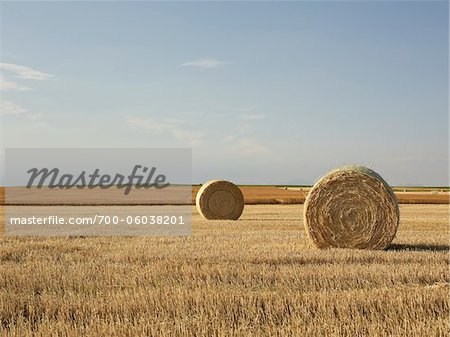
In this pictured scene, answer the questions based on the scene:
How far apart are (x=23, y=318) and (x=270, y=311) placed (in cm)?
268

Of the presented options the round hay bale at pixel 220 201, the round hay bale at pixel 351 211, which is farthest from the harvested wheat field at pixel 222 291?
the round hay bale at pixel 220 201

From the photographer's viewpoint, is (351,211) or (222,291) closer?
(222,291)

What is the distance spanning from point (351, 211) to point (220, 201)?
1173cm

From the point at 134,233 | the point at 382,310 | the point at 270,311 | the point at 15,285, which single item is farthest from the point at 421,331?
the point at 134,233

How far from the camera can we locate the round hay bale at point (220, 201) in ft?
78.7

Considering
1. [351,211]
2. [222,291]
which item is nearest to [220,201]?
[351,211]

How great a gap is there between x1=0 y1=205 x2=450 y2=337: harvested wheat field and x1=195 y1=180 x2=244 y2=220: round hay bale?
37.2 feet

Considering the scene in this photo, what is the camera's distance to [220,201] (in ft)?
79.7

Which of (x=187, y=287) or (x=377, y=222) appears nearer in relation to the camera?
(x=187, y=287)

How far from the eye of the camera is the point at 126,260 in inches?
419

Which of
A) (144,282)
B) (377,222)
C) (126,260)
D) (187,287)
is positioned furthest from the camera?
(377,222)

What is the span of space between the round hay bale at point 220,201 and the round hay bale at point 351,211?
11.1 metres

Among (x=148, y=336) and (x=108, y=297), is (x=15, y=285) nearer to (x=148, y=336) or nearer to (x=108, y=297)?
(x=108, y=297)

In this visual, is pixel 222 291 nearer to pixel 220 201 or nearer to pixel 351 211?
pixel 351 211
